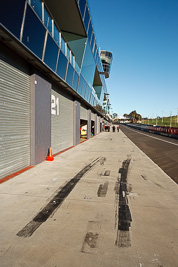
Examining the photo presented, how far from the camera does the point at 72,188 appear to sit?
467 cm

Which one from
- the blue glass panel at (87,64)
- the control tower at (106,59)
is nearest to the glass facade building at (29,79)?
the blue glass panel at (87,64)

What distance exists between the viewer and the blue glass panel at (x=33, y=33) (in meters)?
5.46

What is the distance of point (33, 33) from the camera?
19.5 feet

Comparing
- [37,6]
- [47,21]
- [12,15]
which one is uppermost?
[47,21]

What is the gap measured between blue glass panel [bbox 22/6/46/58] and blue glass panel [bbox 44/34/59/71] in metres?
0.51

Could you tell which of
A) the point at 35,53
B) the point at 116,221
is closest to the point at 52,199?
the point at 116,221

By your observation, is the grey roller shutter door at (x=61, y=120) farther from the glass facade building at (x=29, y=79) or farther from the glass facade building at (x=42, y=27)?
the glass facade building at (x=42, y=27)

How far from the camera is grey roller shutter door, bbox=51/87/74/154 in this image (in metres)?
9.80

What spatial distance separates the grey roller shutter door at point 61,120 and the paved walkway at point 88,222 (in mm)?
4892

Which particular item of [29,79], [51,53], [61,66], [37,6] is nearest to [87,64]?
[61,66]

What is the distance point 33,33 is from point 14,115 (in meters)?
3.05

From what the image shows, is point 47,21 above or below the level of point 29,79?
above

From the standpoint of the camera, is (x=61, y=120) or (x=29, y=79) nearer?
(x=29, y=79)

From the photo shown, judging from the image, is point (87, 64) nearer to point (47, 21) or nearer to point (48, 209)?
point (47, 21)
